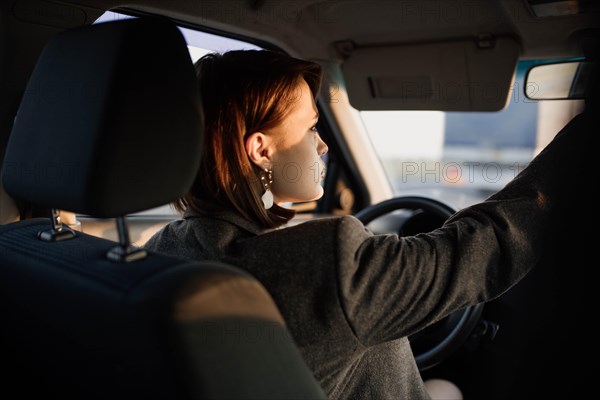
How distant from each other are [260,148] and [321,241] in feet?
1.09

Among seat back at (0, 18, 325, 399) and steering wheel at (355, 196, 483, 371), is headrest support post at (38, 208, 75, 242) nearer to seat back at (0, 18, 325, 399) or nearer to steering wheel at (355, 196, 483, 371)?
seat back at (0, 18, 325, 399)

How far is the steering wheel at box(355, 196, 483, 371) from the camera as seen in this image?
1897 millimetres

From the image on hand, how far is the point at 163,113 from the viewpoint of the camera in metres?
0.96

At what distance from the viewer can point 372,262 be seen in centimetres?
105

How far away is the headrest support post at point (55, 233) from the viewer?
1.18m

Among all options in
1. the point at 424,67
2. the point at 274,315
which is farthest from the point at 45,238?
the point at 424,67

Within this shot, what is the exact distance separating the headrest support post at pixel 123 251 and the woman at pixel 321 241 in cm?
16

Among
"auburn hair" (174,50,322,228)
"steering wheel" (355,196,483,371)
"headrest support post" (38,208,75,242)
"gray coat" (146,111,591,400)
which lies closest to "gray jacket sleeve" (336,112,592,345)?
"gray coat" (146,111,591,400)

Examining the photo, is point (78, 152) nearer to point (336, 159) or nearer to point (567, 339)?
point (567, 339)

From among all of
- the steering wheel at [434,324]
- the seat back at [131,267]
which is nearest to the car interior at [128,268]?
the seat back at [131,267]

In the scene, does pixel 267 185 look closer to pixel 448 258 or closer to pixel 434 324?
pixel 448 258

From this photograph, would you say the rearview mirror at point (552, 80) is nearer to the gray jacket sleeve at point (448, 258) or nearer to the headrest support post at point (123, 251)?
the gray jacket sleeve at point (448, 258)

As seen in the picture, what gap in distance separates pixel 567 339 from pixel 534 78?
175cm

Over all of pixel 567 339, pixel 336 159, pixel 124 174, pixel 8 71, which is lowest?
pixel 336 159
